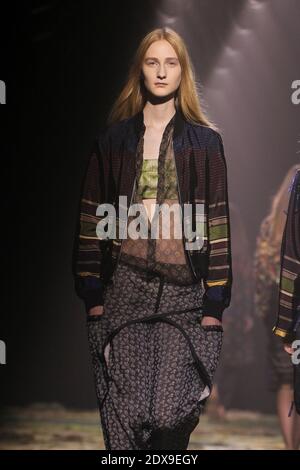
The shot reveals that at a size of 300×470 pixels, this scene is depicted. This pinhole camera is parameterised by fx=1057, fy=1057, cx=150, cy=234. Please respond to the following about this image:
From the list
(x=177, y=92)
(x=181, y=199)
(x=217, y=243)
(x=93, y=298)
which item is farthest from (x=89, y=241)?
(x=177, y=92)

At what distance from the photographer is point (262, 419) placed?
5395 mm

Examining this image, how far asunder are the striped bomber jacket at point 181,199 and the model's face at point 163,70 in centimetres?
13

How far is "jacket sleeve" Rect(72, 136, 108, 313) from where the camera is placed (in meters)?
4.84

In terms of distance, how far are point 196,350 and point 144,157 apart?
0.92 metres

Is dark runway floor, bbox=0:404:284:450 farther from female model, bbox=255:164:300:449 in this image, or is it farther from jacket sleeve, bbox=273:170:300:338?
jacket sleeve, bbox=273:170:300:338

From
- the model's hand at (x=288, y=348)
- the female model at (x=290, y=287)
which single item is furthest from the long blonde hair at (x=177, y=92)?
the model's hand at (x=288, y=348)

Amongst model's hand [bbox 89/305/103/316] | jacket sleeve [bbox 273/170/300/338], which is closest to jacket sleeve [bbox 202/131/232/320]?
jacket sleeve [bbox 273/170/300/338]

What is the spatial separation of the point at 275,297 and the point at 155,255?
0.96 m

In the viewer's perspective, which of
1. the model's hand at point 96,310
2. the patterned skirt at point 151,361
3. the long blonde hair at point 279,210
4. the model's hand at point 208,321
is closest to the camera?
the patterned skirt at point 151,361

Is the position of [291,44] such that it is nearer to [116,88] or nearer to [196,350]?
[116,88]

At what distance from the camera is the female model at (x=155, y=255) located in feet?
14.9

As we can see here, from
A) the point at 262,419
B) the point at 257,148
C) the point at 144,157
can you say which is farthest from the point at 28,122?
the point at 262,419

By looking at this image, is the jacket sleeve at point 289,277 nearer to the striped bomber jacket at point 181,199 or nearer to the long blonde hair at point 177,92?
the striped bomber jacket at point 181,199

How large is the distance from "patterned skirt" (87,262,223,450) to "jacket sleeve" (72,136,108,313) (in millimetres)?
130
